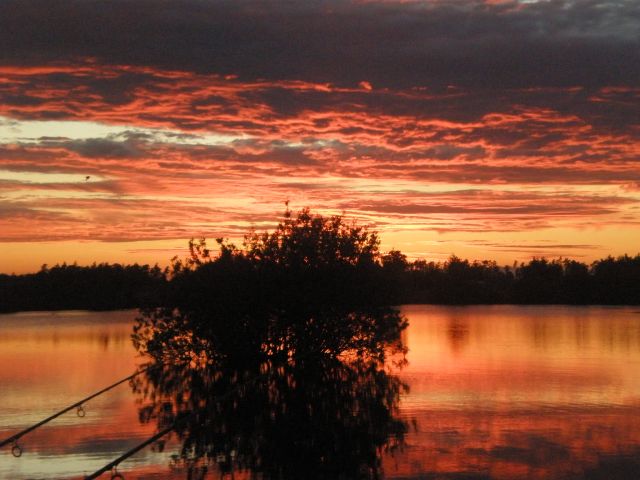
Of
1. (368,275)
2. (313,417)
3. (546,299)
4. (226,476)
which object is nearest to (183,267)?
(368,275)

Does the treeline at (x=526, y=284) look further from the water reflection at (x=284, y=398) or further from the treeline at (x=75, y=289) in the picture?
the water reflection at (x=284, y=398)

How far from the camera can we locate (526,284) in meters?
150

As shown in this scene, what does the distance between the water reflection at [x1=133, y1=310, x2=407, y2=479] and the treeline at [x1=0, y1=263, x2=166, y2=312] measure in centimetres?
9208

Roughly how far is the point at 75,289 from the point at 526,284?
7229 centimetres

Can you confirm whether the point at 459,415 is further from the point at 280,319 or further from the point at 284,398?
the point at 280,319

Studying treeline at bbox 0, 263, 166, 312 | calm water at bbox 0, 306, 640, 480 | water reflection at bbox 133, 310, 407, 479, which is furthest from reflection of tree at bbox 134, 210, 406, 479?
treeline at bbox 0, 263, 166, 312

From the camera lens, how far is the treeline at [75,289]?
5153 inches

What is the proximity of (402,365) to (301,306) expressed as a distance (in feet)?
14.6

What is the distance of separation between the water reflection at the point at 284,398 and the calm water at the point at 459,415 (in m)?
0.59

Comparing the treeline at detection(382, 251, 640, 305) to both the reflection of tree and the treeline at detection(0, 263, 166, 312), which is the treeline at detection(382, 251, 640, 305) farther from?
the reflection of tree

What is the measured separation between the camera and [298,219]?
36875mm

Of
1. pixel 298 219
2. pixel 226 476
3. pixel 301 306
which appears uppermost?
pixel 298 219

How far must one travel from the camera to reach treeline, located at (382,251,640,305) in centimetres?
13712

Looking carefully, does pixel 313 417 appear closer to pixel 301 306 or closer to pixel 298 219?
pixel 301 306
